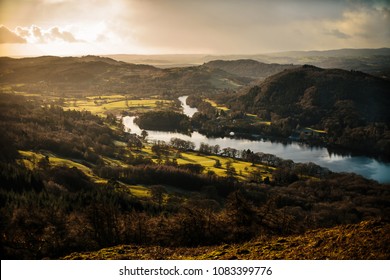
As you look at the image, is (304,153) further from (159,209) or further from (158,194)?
(159,209)

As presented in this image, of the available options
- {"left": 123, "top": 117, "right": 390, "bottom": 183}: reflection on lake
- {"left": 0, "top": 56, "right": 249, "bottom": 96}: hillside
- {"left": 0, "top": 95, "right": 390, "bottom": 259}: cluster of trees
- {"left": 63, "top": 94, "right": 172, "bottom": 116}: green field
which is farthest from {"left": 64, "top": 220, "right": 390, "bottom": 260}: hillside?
{"left": 123, "top": 117, "right": 390, "bottom": 183}: reflection on lake

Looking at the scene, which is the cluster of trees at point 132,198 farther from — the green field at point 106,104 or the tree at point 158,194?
the green field at point 106,104

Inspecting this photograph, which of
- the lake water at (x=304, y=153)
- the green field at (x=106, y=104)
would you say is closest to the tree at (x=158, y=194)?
the green field at (x=106, y=104)

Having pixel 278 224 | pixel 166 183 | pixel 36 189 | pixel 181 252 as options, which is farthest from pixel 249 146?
pixel 181 252

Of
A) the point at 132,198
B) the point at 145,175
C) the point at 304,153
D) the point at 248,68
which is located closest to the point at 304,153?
the point at 304,153

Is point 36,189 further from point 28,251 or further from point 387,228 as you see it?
point 387,228

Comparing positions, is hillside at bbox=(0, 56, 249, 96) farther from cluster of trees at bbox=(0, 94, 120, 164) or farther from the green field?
cluster of trees at bbox=(0, 94, 120, 164)

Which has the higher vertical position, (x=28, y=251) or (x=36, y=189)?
(x=28, y=251)

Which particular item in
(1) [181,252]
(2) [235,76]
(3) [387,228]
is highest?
(2) [235,76]

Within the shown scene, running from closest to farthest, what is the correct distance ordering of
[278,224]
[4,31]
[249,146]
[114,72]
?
1. [278,224]
2. [4,31]
3. [114,72]
4. [249,146]
